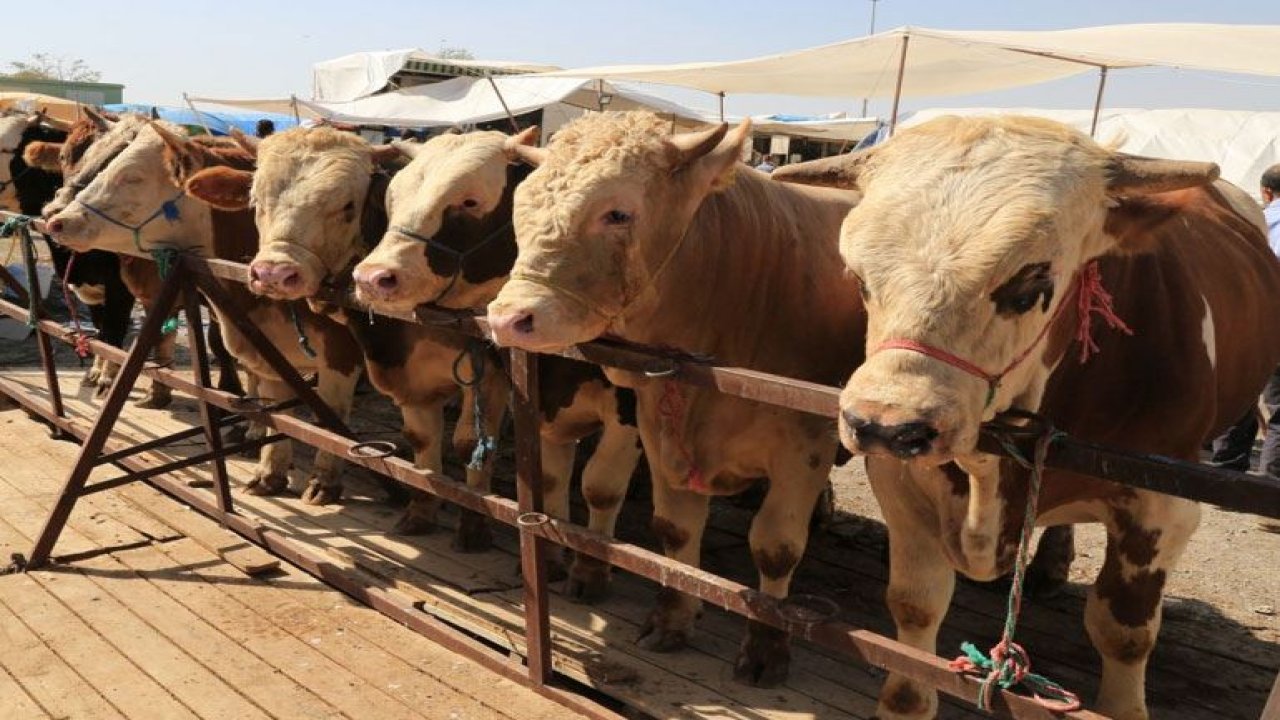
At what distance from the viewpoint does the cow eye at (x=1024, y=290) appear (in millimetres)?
2379

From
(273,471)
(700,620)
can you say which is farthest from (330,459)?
(700,620)

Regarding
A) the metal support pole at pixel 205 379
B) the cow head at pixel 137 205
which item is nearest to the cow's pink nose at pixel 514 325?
the metal support pole at pixel 205 379

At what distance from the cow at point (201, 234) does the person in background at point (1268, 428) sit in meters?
5.47

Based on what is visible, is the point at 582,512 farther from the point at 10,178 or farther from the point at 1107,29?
the point at 1107,29

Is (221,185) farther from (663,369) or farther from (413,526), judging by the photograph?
(663,369)

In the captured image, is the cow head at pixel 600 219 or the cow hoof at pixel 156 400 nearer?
the cow head at pixel 600 219

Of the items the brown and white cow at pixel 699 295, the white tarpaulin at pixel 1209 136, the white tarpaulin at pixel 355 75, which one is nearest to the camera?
the brown and white cow at pixel 699 295

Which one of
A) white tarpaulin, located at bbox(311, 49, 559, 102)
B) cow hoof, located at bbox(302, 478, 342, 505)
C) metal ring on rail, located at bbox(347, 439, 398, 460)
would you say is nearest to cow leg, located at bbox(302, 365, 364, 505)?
cow hoof, located at bbox(302, 478, 342, 505)

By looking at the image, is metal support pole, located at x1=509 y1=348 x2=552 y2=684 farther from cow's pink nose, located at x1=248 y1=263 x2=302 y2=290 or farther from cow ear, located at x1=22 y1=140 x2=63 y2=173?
cow ear, located at x1=22 y1=140 x2=63 y2=173

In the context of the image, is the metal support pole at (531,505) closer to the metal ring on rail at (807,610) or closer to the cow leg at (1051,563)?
the metal ring on rail at (807,610)

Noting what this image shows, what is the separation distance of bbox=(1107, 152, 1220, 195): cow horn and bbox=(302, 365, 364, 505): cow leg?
4.31 metres

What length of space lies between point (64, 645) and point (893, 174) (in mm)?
3416

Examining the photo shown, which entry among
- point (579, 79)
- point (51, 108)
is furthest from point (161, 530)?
point (51, 108)

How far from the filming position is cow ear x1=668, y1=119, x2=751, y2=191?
11.6ft
